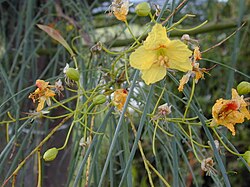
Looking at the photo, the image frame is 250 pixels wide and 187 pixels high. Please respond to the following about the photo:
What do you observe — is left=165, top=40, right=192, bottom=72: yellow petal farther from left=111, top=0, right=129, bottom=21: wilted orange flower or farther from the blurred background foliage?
the blurred background foliage

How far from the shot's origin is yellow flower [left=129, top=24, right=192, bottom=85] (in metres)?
0.41

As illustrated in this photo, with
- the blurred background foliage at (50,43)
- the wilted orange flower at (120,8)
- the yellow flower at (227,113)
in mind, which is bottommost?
the blurred background foliage at (50,43)

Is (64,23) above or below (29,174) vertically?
above

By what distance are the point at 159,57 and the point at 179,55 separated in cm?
2

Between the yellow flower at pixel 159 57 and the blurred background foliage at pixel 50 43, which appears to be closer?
the yellow flower at pixel 159 57

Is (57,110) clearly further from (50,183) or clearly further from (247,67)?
(247,67)

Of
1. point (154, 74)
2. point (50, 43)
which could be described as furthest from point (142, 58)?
point (50, 43)

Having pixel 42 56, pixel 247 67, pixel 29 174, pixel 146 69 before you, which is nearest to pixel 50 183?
pixel 29 174

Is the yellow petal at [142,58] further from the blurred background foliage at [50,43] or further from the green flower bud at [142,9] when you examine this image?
the blurred background foliage at [50,43]

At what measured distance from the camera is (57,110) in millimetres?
908

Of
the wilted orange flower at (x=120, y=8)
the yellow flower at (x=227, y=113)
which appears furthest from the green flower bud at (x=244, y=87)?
the wilted orange flower at (x=120, y=8)

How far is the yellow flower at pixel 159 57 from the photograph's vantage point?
0.41 meters

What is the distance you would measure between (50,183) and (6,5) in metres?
0.37

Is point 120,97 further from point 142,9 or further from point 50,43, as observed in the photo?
point 50,43
